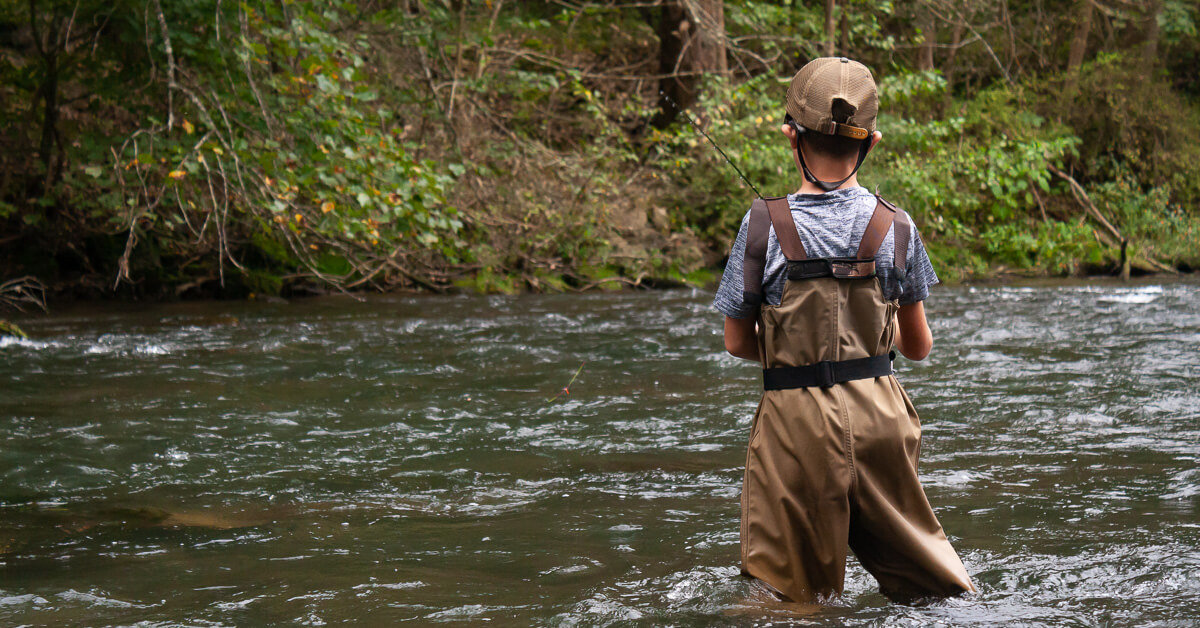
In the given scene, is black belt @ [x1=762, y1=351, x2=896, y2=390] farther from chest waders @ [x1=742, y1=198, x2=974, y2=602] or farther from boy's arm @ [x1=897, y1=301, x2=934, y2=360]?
boy's arm @ [x1=897, y1=301, x2=934, y2=360]

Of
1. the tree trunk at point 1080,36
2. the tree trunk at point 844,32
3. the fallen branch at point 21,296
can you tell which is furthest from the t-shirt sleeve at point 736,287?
the tree trunk at point 1080,36

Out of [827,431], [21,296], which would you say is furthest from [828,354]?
[21,296]

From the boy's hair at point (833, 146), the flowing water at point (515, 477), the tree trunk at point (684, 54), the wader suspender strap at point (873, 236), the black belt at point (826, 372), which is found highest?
the tree trunk at point (684, 54)

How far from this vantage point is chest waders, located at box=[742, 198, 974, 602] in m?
2.93

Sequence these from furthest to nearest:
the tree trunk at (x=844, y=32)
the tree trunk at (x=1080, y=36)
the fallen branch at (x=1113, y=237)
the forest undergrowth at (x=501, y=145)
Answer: the tree trunk at (x=1080, y=36) → the fallen branch at (x=1113, y=237) → the tree trunk at (x=844, y=32) → the forest undergrowth at (x=501, y=145)

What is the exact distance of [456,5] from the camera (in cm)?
1748

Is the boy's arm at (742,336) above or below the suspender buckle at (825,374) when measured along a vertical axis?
above

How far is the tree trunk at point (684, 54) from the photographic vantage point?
16303 mm

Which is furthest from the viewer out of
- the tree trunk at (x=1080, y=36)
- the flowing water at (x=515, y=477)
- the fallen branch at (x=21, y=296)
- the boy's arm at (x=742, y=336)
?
the tree trunk at (x=1080, y=36)

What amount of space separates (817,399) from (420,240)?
716 cm

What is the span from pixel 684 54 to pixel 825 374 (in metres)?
14.9

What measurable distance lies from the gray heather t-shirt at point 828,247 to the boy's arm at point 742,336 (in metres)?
0.04

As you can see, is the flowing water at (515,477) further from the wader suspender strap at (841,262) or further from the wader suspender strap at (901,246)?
the wader suspender strap at (901,246)

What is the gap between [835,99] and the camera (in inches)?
115
